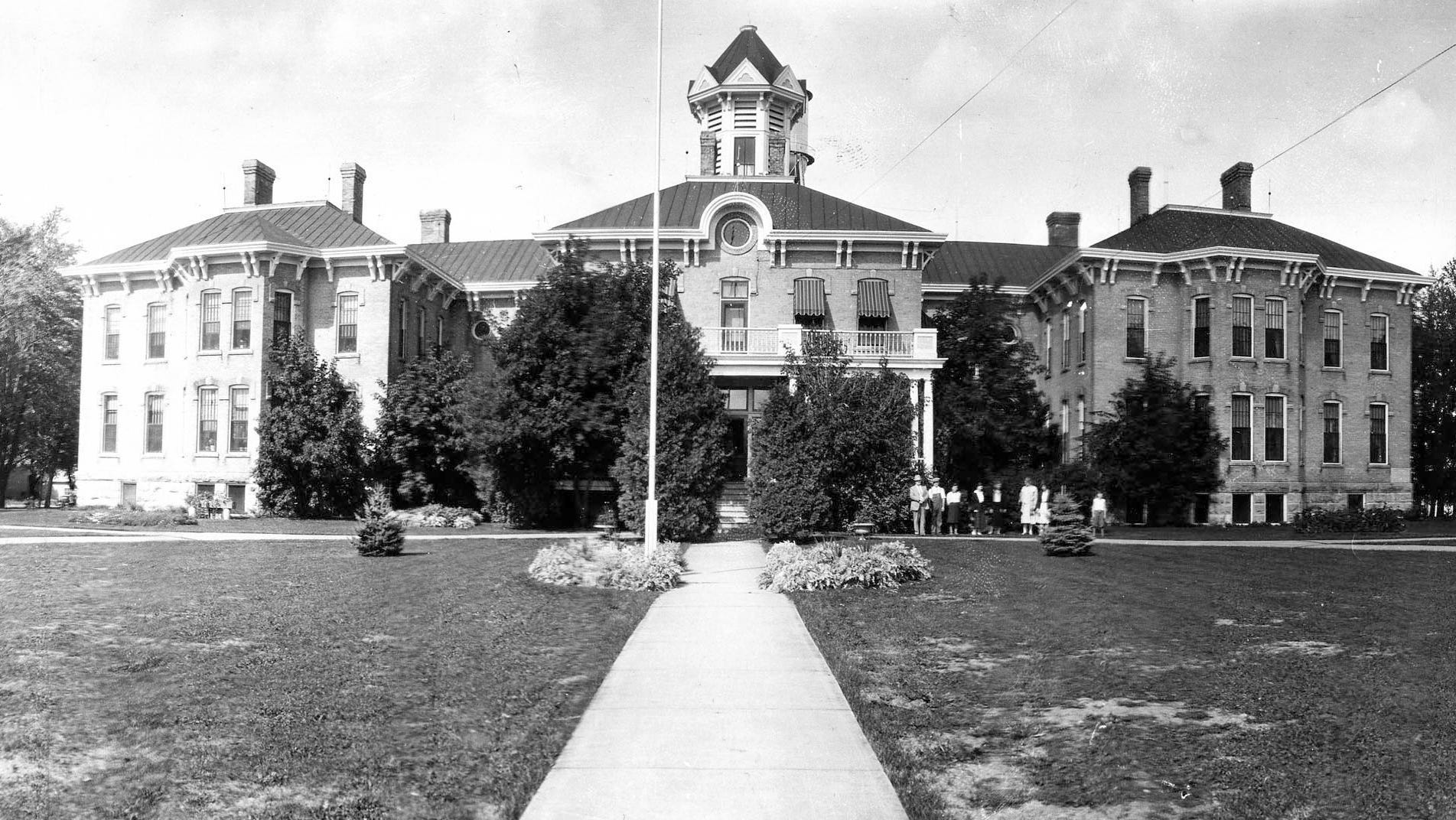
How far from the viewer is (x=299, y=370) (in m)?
34.8

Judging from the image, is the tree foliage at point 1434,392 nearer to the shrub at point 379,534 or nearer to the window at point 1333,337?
the window at point 1333,337

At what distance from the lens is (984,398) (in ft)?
117

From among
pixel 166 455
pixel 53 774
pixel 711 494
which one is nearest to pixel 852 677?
pixel 53 774

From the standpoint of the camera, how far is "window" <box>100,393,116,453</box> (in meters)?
39.3

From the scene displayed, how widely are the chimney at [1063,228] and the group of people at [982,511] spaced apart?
67.9ft

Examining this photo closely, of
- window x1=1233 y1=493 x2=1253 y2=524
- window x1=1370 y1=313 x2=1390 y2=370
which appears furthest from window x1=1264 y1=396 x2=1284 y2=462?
window x1=1370 y1=313 x2=1390 y2=370

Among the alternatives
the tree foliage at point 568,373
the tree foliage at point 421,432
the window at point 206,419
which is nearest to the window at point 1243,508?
the tree foliage at point 568,373

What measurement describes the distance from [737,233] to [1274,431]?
69.2 ft

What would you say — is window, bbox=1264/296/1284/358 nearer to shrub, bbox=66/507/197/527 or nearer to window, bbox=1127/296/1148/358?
window, bbox=1127/296/1148/358

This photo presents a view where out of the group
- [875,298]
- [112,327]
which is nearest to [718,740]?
[875,298]

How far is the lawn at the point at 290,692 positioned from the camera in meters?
5.96

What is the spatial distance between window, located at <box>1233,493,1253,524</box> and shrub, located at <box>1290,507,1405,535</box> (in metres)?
7.33

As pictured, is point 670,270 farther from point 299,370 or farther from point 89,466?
point 89,466

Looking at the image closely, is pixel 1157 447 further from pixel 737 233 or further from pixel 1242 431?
pixel 737 233
